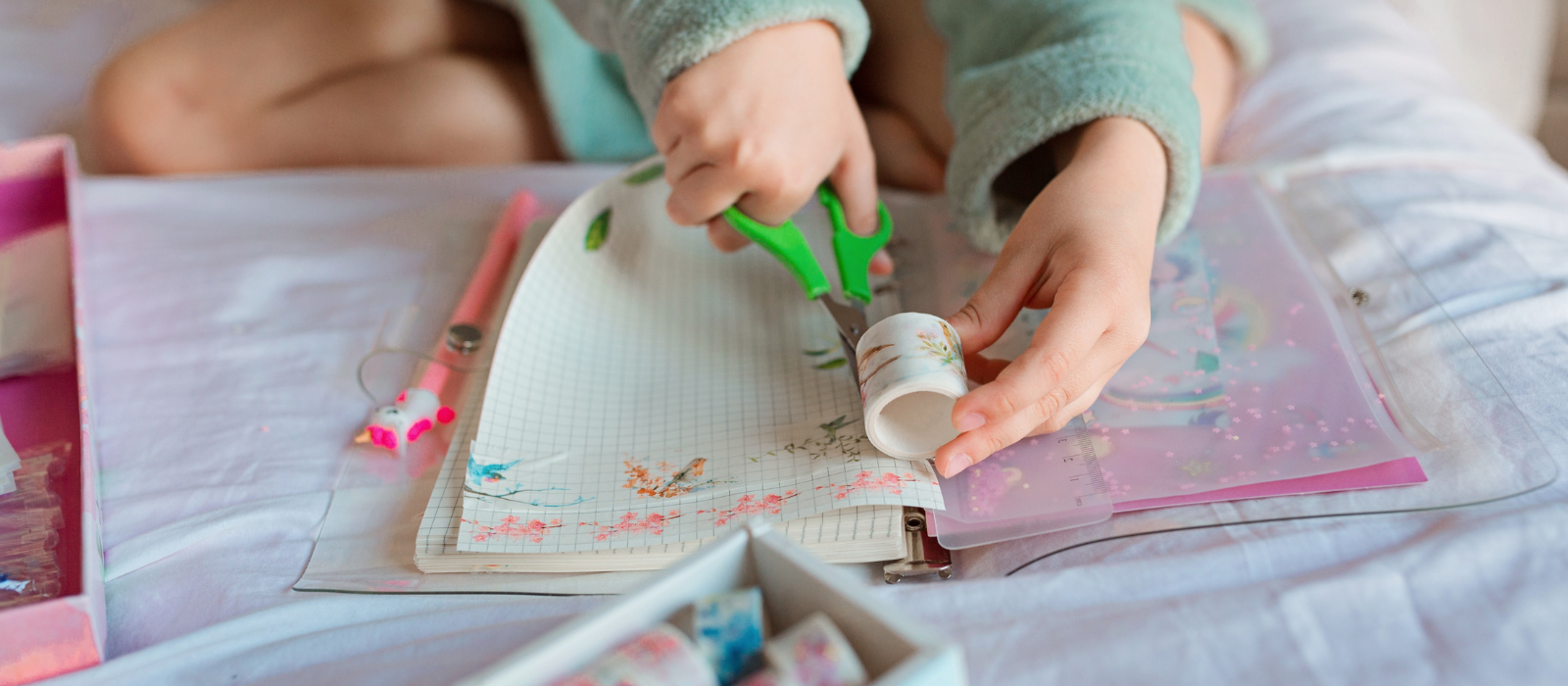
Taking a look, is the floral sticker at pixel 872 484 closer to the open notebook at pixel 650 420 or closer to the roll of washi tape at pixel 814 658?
the open notebook at pixel 650 420

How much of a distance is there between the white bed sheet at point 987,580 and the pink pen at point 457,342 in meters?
0.04

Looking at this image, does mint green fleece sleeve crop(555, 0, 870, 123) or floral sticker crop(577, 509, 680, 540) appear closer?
floral sticker crop(577, 509, 680, 540)

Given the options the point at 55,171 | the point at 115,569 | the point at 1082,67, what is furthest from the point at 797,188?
the point at 55,171

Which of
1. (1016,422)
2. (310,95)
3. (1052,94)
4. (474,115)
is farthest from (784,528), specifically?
(310,95)

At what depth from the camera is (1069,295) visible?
0.48 meters

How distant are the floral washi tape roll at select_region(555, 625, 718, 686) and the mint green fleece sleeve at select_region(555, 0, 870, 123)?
0.41 meters

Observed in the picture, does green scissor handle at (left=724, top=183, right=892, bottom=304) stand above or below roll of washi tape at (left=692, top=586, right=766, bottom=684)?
above

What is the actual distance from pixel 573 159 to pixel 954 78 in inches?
15.7

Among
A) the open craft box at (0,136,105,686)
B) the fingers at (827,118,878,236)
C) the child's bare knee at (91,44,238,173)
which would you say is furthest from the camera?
the child's bare knee at (91,44,238,173)

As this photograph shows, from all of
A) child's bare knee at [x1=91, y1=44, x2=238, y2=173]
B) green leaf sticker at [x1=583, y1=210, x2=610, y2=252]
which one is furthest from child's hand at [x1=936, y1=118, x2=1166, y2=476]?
child's bare knee at [x1=91, y1=44, x2=238, y2=173]

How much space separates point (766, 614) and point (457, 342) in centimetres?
38

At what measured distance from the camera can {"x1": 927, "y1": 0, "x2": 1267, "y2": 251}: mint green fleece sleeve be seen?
1.99 ft

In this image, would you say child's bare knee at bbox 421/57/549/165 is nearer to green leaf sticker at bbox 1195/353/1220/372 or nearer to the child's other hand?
the child's other hand

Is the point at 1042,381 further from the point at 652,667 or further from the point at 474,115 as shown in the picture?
the point at 474,115
